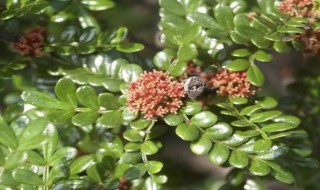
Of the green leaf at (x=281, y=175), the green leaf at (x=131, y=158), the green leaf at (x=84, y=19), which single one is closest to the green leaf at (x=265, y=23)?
the green leaf at (x=281, y=175)

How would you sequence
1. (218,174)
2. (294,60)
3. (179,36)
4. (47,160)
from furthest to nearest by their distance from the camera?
1. (218,174)
2. (294,60)
3. (179,36)
4. (47,160)

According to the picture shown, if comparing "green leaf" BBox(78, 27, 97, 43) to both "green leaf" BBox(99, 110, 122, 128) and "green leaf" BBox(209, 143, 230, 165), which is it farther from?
"green leaf" BBox(209, 143, 230, 165)

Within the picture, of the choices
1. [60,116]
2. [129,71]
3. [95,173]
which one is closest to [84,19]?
[129,71]

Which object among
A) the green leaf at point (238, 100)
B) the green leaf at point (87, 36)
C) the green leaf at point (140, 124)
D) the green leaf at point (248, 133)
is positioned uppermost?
the green leaf at point (87, 36)

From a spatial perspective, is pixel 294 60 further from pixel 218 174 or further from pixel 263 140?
pixel 263 140

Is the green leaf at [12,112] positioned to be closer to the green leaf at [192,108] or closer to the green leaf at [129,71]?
the green leaf at [129,71]

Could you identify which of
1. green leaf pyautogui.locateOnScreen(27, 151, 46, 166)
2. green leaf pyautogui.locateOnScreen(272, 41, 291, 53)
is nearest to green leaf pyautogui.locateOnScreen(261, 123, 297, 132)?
green leaf pyautogui.locateOnScreen(272, 41, 291, 53)

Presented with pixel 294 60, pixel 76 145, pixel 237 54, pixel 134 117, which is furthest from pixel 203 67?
pixel 294 60
